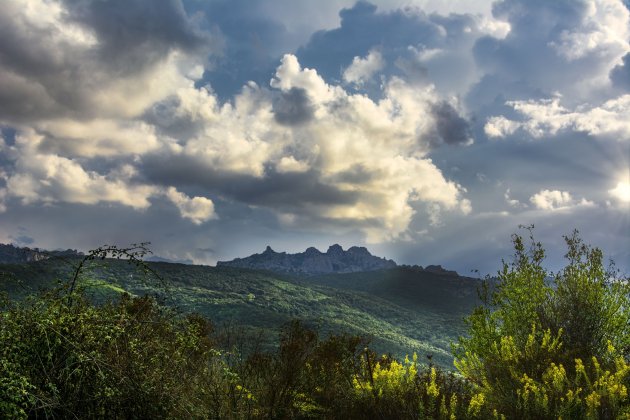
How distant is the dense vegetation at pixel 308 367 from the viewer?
6.44 meters

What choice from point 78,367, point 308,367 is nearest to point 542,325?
point 308,367

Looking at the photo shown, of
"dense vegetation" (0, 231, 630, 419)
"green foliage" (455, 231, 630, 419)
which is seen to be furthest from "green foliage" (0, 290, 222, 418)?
"green foliage" (455, 231, 630, 419)

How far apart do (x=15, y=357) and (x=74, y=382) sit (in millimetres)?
868

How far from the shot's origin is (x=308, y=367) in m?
13.3

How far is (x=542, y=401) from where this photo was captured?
29.3 feet

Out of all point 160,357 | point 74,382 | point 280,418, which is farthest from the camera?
point 280,418

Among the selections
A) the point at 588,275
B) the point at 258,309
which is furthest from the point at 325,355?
the point at 258,309

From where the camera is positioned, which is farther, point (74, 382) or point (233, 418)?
point (233, 418)

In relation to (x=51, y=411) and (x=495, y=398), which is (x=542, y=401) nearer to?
(x=495, y=398)

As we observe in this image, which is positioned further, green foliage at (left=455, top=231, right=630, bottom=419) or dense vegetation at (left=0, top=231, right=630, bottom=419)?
green foliage at (left=455, top=231, right=630, bottom=419)

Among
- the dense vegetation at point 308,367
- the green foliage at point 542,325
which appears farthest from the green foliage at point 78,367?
the green foliage at point 542,325

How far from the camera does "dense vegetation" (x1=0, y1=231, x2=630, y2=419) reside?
6438 millimetres

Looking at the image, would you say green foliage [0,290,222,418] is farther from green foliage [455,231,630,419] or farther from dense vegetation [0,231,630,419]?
green foliage [455,231,630,419]

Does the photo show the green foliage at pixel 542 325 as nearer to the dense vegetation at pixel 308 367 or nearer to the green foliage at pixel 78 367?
the dense vegetation at pixel 308 367
